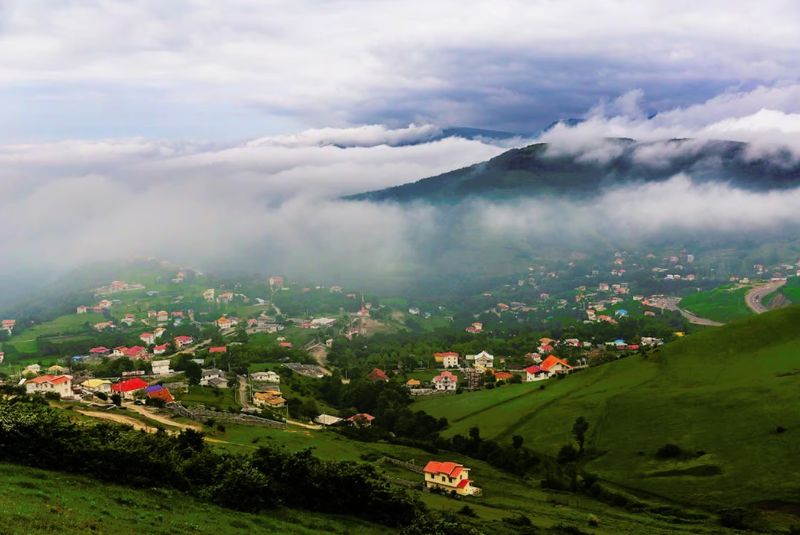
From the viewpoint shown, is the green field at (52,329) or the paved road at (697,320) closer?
the green field at (52,329)

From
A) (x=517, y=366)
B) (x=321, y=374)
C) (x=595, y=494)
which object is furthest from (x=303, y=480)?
(x=517, y=366)

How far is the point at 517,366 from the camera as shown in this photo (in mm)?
128500

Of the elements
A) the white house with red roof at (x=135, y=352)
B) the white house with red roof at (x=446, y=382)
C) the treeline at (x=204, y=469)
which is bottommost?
the white house with red roof at (x=446, y=382)

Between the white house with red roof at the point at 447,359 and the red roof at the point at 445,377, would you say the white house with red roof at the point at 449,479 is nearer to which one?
the red roof at the point at 445,377

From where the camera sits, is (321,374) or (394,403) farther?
(321,374)

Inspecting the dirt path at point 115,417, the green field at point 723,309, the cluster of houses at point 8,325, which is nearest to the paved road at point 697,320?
the green field at point 723,309

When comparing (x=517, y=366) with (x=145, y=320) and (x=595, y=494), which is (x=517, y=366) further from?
(x=145, y=320)

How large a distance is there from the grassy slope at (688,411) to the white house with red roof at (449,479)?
13760 mm

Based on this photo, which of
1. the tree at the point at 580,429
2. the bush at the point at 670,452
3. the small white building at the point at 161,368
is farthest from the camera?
the small white building at the point at 161,368

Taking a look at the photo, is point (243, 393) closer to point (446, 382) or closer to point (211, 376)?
point (211, 376)

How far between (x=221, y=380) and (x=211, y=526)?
7897 cm

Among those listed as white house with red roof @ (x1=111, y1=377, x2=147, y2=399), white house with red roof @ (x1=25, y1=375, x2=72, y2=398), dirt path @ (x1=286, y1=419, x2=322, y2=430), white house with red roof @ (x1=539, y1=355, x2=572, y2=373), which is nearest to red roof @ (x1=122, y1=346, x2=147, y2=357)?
white house with red roof @ (x1=111, y1=377, x2=147, y2=399)

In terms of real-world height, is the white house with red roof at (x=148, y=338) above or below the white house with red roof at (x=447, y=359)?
above

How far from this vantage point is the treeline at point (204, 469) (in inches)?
1131
